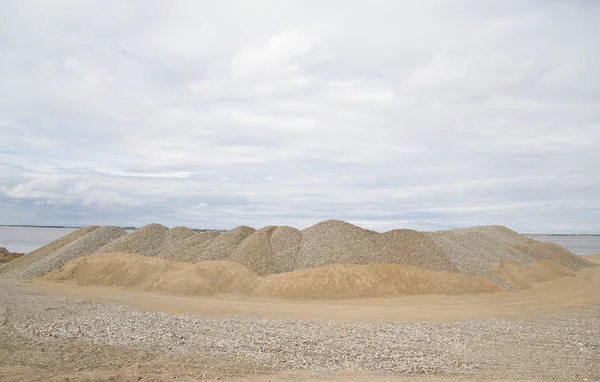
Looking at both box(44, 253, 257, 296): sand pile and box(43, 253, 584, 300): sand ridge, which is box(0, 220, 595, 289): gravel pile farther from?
box(44, 253, 257, 296): sand pile

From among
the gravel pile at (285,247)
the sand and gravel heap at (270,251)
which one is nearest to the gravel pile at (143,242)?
the sand and gravel heap at (270,251)

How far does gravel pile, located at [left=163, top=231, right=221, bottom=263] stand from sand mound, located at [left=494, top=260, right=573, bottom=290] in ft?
69.6

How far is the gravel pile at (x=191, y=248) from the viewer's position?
3341 cm

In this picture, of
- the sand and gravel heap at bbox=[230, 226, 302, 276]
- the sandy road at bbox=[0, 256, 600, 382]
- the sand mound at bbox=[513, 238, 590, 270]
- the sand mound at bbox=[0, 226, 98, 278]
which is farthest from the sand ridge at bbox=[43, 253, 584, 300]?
the sand mound at bbox=[513, 238, 590, 270]

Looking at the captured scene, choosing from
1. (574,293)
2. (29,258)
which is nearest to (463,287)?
(574,293)

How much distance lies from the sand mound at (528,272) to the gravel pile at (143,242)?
83.1ft

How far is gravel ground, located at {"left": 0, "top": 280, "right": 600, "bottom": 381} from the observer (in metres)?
12.6

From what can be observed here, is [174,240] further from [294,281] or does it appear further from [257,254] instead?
[294,281]

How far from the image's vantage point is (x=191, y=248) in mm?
34812

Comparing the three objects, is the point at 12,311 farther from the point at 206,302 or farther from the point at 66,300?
the point at 206,302

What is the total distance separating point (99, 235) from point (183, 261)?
1220 centimetres

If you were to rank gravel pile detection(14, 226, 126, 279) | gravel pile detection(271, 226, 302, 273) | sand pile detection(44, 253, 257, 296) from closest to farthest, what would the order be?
sand pile detection(44, 253, 257, 296)
gravel pile detection(271, 226, 302, 273)
gravel pile detection(14, 226, 126, 279)

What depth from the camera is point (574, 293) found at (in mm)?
30719

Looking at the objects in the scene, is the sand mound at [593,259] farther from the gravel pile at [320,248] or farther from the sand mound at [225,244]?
the sand mound at [225,244]
